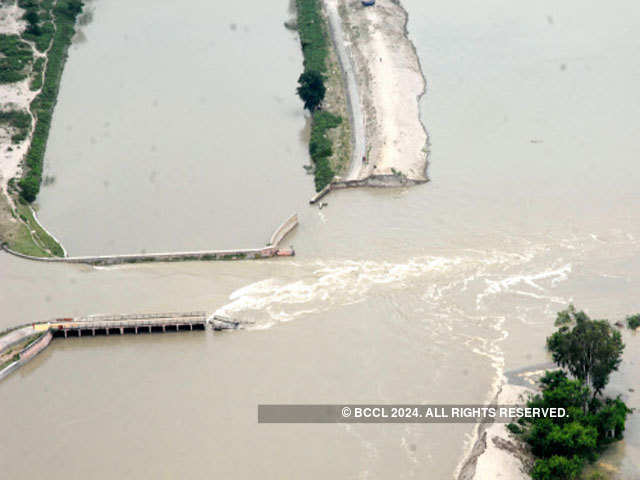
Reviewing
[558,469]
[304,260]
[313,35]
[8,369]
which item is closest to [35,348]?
[8,369]

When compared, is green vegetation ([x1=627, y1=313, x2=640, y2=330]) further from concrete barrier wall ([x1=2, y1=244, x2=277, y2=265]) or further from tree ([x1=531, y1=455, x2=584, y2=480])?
concrete barrier wall ([x1=2, y1=244, x2=277, y2=265])

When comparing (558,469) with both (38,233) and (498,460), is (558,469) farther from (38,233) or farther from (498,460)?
(38,233)

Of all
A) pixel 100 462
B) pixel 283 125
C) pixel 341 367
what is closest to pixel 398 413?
pixel 341 367

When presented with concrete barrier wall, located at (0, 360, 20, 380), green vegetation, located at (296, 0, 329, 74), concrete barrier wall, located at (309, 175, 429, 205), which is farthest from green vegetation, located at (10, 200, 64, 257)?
green vegetation, located at (296, 0, 329, 74)

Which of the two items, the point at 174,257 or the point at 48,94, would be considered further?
the point at 48,94

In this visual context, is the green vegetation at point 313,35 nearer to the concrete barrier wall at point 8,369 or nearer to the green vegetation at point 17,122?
the green vegetation at point 17,122
